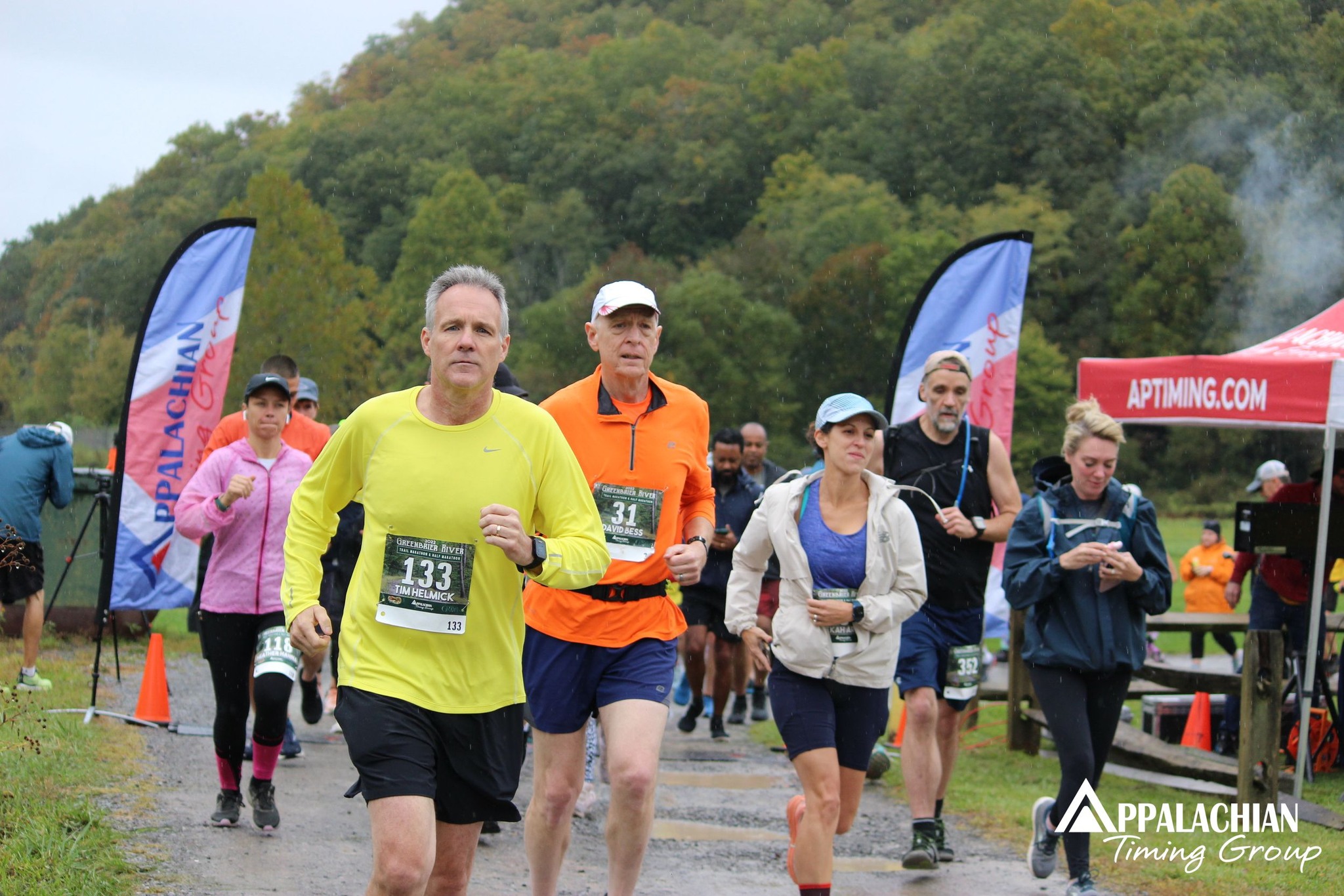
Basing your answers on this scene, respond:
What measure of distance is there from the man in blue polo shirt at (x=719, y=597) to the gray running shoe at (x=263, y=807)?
4408 mm

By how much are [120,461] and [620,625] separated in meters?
5.78

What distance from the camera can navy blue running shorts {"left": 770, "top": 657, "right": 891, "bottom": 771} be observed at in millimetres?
5273

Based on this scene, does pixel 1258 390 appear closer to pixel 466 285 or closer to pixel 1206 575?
pixel 466 285

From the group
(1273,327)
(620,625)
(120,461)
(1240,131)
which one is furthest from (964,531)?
(1240,131)

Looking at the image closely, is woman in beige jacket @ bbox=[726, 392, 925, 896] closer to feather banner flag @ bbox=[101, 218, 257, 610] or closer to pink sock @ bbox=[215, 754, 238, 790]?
pink sock @ bbox=[215, 754, 238, 790]

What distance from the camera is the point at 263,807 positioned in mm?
→ 6500

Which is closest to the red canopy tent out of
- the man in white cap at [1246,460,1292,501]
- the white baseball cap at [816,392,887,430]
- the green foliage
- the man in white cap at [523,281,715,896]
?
the man in white cap at [1246,460,1292,501]

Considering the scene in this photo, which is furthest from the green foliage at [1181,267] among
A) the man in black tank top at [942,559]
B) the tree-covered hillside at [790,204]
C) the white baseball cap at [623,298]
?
the white baseball cap at [623,298]

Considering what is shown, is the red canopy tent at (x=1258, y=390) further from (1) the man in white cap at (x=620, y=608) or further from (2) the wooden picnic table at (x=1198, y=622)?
(1) the man in white cap at (x=620, y=608)

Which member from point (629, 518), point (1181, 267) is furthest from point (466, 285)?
point (1181, 267)

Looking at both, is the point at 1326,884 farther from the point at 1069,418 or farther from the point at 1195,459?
the point at 1195,459

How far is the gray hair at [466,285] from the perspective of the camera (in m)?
3.99

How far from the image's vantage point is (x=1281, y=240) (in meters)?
65.6

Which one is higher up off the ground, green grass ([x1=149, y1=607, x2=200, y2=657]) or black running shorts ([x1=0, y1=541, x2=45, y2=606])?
black running shorts ([x1=0, y1=541, x2=45, y2=606])
